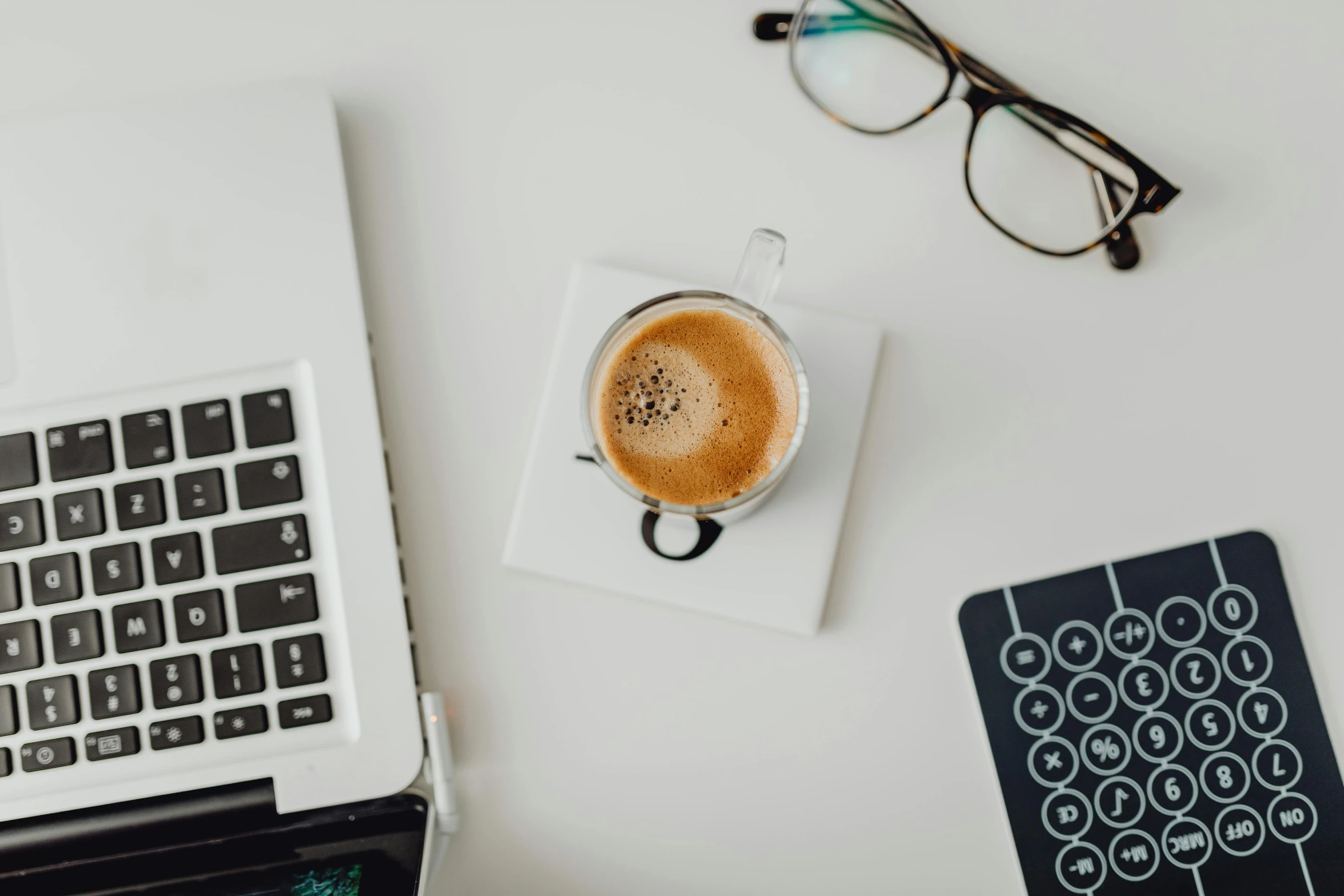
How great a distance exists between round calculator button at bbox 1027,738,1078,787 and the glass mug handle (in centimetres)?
31

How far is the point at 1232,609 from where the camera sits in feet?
1.81

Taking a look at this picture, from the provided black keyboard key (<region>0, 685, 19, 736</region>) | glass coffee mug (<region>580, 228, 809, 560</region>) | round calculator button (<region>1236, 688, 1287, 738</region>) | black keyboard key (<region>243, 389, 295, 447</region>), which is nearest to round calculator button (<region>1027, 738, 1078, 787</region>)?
round calculator button (<region>1236, 688, 1287, 738</region>)

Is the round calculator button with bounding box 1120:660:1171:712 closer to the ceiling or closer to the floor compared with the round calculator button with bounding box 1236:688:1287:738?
closer to the ceiling

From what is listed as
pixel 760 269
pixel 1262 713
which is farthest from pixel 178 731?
pixel 1262 713

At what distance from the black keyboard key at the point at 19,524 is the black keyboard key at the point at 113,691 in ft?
0.27

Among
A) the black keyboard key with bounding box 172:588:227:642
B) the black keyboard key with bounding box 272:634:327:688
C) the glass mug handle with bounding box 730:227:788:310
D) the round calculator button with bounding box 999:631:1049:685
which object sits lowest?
the round calculator button with bounding box 999:631:1049:685

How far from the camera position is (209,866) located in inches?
19.7

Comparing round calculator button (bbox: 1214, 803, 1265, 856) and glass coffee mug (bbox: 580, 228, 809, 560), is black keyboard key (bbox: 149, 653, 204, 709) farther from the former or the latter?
round calculator button (bbox: 1214, 803, 1265, 856)

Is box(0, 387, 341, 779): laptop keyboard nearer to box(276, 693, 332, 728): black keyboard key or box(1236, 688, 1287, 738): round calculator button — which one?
box(276, 693, 332, 728): black keyboard key

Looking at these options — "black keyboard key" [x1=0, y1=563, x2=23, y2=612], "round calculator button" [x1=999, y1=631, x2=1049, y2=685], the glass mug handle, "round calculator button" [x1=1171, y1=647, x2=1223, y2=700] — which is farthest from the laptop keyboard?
"round calculator button" [x1=1171, y1=647, x2=1223, y2=700]

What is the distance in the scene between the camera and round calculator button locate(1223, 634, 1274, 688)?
546 mm

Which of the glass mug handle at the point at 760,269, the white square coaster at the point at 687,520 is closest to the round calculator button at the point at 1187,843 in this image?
the white square coaster at the point at 687,520

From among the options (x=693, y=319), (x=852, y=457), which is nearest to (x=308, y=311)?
(x=693, y=319)

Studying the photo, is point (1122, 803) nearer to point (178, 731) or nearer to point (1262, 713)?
point (1262, 713)
